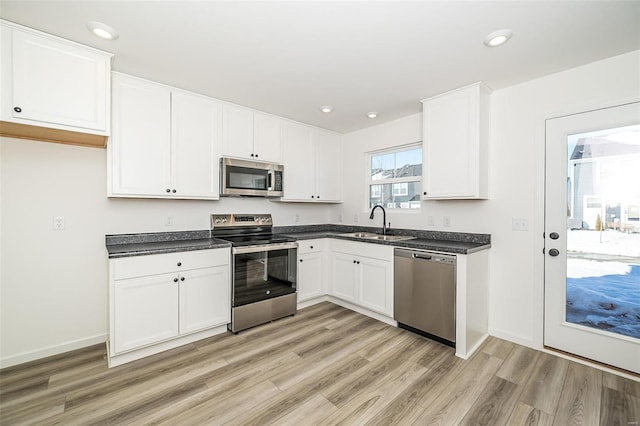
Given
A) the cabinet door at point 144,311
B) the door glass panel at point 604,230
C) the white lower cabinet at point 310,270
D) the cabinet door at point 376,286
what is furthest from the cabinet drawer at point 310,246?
the door glass panel at point 604,230

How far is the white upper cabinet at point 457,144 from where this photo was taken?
8.72 feet

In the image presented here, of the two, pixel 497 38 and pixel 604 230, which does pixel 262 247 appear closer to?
pixel 497 38

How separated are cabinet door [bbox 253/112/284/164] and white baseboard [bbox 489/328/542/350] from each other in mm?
3098

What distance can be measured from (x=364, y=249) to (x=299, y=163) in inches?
59.4

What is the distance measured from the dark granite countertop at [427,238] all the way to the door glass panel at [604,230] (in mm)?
720

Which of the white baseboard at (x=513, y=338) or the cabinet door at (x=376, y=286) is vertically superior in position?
the cabinet door at (x=376, y=286)

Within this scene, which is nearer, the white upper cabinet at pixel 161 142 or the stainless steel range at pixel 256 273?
the white upper cabinet at pixel 161 142

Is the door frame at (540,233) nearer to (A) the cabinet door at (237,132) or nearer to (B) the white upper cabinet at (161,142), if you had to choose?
(A) the cabinet door at (237,132)

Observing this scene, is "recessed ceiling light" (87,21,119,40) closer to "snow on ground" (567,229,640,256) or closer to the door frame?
the door frame

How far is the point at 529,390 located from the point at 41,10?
163 inches

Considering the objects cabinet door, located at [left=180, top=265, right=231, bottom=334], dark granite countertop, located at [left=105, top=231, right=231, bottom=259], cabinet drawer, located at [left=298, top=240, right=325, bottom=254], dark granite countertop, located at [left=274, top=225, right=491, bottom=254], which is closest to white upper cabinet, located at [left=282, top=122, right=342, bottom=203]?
dark granite countertop, located at [left=274, top=225, right=491, bottom=254]

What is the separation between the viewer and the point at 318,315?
337cm

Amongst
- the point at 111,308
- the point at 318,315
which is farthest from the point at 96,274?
the point at 318,315

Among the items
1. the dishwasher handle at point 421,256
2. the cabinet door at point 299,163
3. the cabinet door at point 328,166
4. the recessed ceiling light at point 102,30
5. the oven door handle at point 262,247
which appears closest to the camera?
the recessed ceiling light at point 102,30
